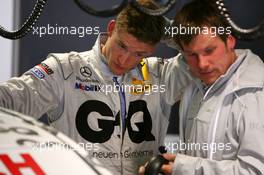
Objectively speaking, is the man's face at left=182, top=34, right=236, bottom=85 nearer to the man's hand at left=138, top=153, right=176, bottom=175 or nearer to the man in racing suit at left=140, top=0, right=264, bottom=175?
the man in racing suit at left=140, top=0, right=264, bottom=175

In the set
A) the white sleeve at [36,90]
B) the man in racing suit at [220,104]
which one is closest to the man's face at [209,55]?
the man in racing suit at [220,104]

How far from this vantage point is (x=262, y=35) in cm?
81

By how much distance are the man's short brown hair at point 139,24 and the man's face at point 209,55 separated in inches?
2.8

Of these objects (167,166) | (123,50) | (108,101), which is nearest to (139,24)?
(123,50)

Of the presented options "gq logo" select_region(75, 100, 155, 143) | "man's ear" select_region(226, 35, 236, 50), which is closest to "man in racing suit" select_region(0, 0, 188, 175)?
"gq logo" select_region(75, 100, 155, 143)

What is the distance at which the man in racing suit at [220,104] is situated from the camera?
85 centimetres

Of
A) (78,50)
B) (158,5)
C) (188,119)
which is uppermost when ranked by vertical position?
(158,5)

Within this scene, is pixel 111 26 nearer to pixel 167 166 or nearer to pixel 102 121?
pixel 102 121

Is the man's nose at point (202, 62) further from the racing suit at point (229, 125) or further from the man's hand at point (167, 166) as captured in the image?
the man's hand at point (167, 166)

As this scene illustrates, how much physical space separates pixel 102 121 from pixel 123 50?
152 millimetres

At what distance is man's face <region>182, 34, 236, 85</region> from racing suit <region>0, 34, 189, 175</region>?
0.08 metres

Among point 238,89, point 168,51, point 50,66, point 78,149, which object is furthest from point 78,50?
point 78,149

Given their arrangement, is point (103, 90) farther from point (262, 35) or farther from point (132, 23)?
point (262, 35)

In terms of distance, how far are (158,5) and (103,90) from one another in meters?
0.24
